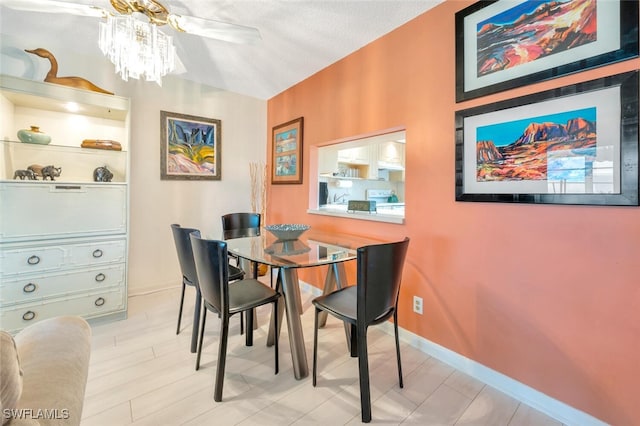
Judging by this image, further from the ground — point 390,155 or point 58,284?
point 390,155

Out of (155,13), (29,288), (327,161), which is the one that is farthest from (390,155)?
(29,288)

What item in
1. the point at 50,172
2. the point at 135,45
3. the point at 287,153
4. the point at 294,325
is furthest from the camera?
the point at 287,153

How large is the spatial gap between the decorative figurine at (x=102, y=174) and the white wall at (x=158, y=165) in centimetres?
34

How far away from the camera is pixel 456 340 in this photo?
180 cm

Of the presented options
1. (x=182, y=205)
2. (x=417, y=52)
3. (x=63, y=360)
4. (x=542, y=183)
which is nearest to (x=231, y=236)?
(x=182, y=205)

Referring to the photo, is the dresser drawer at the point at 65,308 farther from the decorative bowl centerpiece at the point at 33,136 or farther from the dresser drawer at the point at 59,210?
the decorative bowl centerpiece at the point at 33,136

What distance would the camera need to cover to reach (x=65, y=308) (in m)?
2.17

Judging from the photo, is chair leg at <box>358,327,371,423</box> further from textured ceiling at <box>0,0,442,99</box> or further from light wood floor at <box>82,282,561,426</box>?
textured ceiling at <box>0,0,442,99</box>

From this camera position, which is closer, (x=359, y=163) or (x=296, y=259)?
(x=296, y=259)

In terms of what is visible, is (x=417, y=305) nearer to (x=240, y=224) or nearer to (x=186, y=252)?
(x=186, y=252)

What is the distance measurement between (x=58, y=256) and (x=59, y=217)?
31 centimetres

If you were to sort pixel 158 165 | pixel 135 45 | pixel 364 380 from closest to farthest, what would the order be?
pixel 364 380
pixel 135 45
pixel 158 165

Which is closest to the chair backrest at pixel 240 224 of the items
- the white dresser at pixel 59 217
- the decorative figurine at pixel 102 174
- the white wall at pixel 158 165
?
the white wall at pixel 158 165

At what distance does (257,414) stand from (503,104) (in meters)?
2.17
